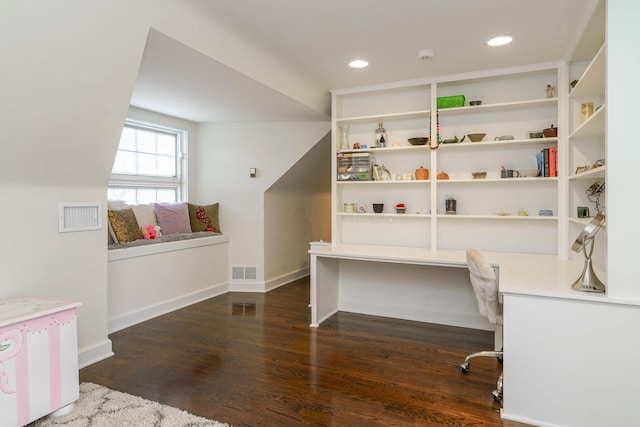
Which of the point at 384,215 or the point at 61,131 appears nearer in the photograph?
the point at 61,131

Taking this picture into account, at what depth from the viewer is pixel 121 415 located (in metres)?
2.01

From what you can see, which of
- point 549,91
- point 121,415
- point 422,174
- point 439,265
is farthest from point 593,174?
point 121,415

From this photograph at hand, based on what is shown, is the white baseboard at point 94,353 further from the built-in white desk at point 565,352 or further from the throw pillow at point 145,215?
the built-in white desk at point 565,352

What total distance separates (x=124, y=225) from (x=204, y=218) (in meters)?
1.11

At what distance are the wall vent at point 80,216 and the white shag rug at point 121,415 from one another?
42.7 inches

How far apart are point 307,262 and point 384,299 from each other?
218cm

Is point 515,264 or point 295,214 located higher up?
point 295,214

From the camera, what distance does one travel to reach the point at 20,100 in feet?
6.47

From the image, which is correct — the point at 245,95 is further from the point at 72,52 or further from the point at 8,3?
the point at 8,3

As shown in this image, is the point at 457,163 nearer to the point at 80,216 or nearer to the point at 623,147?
the point at 623,147

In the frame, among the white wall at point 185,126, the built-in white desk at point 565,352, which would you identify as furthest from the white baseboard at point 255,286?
the built-in white desk at point 565,352

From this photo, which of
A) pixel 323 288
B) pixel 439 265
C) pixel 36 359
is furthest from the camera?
pixel 323 288

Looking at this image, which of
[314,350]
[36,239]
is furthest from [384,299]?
[36,239]

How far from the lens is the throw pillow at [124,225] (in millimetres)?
3598
